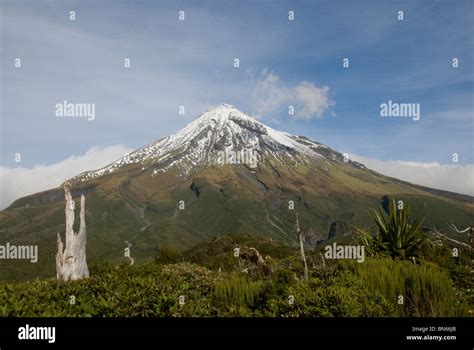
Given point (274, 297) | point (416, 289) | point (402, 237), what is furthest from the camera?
point (402, 237)

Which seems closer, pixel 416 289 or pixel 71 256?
pixel 416 289

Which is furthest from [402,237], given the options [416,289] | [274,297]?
[274,297]

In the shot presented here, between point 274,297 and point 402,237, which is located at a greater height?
point 402,237

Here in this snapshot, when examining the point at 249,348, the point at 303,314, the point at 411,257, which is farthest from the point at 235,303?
the point at 411,257

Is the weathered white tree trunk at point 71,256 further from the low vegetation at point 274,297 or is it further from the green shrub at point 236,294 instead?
the green shrub at point 236,294

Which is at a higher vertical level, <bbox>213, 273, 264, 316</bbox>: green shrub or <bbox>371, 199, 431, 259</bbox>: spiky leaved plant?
<bbox>371, 199, 431, 259</bbox>: spiky leaved plant

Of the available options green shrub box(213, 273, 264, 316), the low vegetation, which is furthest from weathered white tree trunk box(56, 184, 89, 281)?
green shrub box(213, 273, 264, 316)

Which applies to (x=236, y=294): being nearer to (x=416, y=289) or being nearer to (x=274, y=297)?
(x=274, y=297)

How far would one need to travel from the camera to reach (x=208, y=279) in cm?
1169

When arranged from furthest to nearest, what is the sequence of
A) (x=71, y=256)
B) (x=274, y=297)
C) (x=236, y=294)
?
(x=71, y=256)
(x=236, y=294)
(x=274, y=297)

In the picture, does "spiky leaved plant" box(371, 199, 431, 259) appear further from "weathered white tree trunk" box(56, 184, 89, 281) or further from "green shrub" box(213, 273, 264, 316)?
"weathered white tree trunk" box(56, 184, 89, 281)

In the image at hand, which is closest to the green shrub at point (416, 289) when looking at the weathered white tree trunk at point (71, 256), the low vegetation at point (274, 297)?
the low vegetation at point (274, 297)

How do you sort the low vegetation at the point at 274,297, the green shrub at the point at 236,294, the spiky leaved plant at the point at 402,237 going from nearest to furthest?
the low vegetation at the point at 274,297, the green shrub at the point at 236,294, the spiky leaved plant at the point at 402,237

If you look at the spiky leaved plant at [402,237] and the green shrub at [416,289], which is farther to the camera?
the spiky leaved plant at [402,237]
